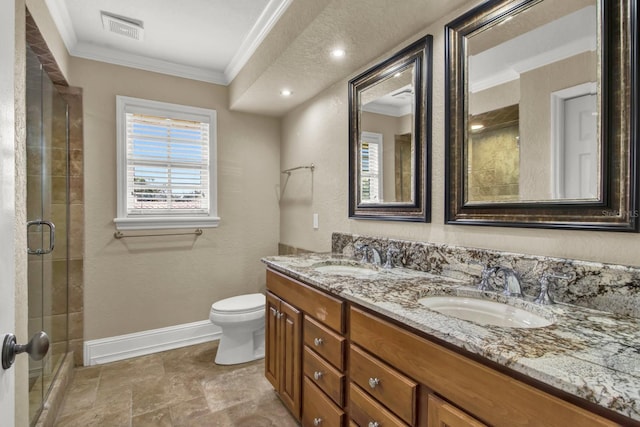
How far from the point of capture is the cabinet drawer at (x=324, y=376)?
141cm

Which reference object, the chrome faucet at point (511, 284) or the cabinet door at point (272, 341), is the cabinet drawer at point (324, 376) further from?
A: the chrome faucet at point (511, 284)

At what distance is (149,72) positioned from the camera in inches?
110

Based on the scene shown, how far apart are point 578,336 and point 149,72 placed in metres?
3.29

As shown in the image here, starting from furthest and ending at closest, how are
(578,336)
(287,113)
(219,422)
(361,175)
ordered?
(287,113)
(361,175)
(219,422)
(578,336)

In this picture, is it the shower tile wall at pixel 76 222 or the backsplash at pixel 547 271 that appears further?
the shower tile wall at pixel 76 222

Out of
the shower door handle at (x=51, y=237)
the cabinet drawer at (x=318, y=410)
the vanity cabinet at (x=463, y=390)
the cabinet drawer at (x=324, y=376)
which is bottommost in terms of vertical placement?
the cabinet drawer at (x=318, y=410)

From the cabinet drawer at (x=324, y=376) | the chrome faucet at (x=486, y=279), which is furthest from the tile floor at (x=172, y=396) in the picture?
the chrome faucet at (x=486, y=279)

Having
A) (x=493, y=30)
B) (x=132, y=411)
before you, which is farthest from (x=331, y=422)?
(x=493, y=30)

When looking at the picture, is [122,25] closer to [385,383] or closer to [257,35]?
[257,35]

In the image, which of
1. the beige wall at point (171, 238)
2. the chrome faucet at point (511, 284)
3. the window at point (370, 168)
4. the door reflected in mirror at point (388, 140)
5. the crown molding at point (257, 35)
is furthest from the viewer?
the beige wall at point (171, 238)

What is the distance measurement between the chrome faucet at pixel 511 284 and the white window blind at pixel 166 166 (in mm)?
2557

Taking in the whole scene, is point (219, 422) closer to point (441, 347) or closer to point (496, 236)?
point (441, 347)

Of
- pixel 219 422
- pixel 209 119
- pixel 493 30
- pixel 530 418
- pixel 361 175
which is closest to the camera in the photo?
pixel 530 418

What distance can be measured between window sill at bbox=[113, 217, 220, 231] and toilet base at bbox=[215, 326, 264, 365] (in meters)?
0.99
